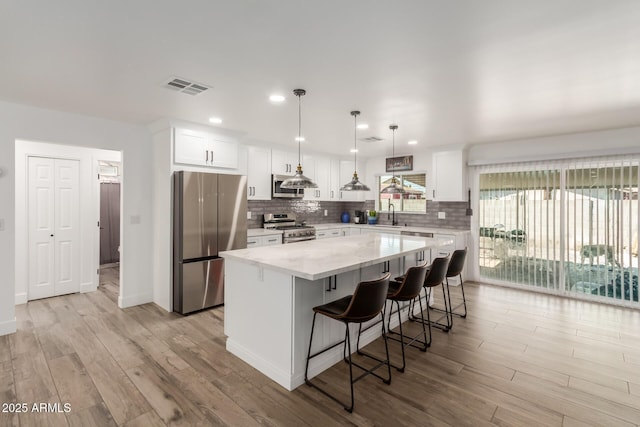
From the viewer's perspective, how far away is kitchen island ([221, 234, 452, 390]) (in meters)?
2.39

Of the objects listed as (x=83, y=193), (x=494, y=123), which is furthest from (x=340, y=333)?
(x=83, y=193)

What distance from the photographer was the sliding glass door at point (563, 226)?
4355mm

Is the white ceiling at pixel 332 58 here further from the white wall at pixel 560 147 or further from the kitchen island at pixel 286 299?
the kitchen island at pixel 286 299

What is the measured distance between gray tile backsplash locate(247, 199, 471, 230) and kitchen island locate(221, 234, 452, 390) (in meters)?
2.59

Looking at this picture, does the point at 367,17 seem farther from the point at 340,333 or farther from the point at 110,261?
the point at 110,261

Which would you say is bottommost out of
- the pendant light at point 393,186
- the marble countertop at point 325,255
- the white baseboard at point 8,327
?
the white baseboard at point 8,327

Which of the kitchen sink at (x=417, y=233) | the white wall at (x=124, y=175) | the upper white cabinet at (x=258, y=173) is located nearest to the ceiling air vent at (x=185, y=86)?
the white wall at (x=124, y=175)

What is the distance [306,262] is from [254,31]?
1.61m

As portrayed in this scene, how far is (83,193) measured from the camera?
15.9ft

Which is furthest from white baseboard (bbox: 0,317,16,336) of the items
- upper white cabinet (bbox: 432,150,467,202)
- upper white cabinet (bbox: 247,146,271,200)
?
upper white cabinet (bbox: 432,150,467,202)

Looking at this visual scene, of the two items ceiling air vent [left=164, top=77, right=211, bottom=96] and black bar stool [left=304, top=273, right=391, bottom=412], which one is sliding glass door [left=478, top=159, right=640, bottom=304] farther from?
ceiling air vent [left=164, top=77, right=211, bottom=96]

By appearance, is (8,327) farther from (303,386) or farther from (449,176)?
(449,176)

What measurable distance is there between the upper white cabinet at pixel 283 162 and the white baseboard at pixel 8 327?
3.74 metres

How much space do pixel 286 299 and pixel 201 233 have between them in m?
2.11
